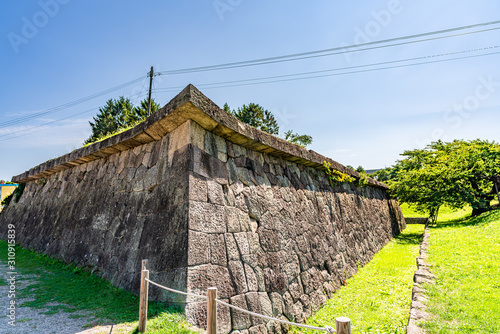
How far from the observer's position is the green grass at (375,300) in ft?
13.2

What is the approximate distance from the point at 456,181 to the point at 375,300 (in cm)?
1029

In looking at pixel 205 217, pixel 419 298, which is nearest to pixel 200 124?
pixel 205 217

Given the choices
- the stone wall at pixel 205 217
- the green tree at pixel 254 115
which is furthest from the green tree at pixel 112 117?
the stone wall at pixel 205 217

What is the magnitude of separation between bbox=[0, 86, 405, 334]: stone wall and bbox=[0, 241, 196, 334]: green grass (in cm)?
16

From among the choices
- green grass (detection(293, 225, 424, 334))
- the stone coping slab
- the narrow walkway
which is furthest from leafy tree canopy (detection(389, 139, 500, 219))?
the stone coping slab

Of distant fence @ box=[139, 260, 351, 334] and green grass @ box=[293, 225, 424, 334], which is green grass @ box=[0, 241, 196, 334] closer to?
Answer: distant fence @ box=[139, 260, 351, 334]

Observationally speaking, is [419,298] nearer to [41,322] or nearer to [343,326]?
[343,326]

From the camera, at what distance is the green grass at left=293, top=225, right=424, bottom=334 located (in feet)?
13.2

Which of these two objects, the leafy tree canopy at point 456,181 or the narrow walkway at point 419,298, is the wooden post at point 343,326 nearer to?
the narrow walkway at point 419,298

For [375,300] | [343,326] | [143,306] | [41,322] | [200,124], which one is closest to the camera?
[343,326]

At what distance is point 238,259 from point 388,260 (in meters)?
6.30

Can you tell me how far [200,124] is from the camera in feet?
12.8

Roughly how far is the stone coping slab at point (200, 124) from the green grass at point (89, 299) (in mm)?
2266

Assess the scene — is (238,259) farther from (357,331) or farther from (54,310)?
(54,310)
